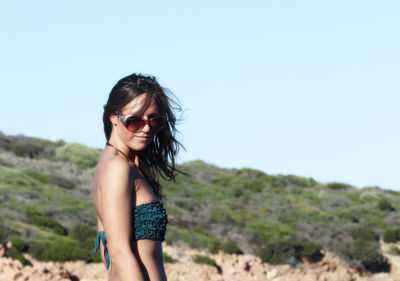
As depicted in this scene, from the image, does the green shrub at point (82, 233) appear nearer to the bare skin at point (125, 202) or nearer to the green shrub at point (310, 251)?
the green shrub at point (310, 251)

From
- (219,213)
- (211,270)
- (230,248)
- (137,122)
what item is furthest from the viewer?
(219,213)

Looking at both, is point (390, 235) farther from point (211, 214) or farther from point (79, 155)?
point (79, 155)

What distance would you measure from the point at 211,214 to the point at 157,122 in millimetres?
25190

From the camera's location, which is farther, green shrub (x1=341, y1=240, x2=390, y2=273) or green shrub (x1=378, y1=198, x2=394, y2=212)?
green shrub (x1=378, y1=198, x2=394, y2=212)

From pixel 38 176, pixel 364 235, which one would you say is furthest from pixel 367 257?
pixel 38 176

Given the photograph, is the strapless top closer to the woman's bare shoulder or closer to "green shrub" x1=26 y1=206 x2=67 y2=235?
the woman's bare shoulder

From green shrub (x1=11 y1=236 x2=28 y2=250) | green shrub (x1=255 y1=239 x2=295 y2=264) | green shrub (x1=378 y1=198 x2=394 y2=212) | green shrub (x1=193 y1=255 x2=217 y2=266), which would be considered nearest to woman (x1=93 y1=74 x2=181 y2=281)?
green shrub (x1=11 y1=236 x2=28 y2=250)

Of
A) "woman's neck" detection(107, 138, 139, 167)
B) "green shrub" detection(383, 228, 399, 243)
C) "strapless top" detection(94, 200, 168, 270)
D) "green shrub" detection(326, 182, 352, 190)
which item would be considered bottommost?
"green shrub" detection(383, 228, 399, 243)

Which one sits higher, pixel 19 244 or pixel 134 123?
pixel 134 123

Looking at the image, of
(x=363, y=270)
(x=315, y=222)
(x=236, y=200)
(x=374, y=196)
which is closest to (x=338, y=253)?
(x=363, y=270)

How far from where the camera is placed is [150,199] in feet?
9.11

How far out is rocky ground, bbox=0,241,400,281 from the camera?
10773 millimetres

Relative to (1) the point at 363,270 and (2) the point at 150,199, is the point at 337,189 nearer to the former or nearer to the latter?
(1) the point at 363,270

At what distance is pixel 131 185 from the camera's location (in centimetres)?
267
